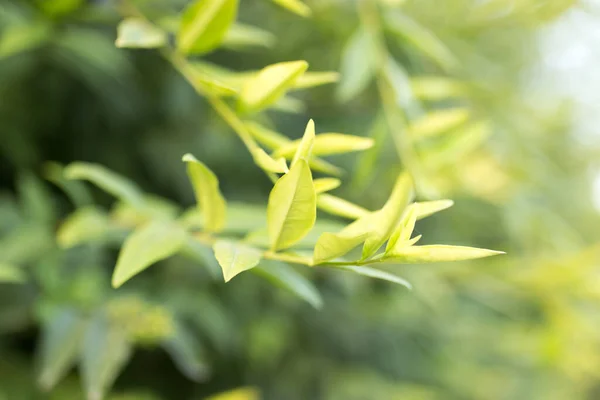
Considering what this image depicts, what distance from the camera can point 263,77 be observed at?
0.82ft

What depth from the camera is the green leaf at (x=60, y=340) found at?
0.35 m

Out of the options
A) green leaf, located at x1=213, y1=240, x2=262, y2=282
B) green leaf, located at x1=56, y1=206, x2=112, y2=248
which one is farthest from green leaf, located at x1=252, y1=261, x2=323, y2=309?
green leaf, located at x1=56, y1=206, x2=112, y2=248

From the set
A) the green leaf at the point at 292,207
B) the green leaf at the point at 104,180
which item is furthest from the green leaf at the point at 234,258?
the green leaf at the point at 104,180

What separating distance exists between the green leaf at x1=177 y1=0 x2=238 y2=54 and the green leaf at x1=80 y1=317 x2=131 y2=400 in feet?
0.62

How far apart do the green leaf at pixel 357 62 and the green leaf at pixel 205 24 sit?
4.5 inches

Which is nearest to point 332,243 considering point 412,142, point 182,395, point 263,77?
point 263,77

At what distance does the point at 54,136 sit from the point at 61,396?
236 mm

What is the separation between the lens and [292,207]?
0.20m

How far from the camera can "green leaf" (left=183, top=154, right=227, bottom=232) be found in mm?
235

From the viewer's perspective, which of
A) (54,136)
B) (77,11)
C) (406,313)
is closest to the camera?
(77,11)

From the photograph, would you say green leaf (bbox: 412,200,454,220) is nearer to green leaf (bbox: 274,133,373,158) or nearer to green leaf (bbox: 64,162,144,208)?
green leaf (bbox: 274,133,373,158)

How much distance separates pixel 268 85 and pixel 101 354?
20 cm

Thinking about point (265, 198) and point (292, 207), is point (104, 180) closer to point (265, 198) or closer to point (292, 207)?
point (292, 207)

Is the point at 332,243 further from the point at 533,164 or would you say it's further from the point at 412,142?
the point at 533,164
